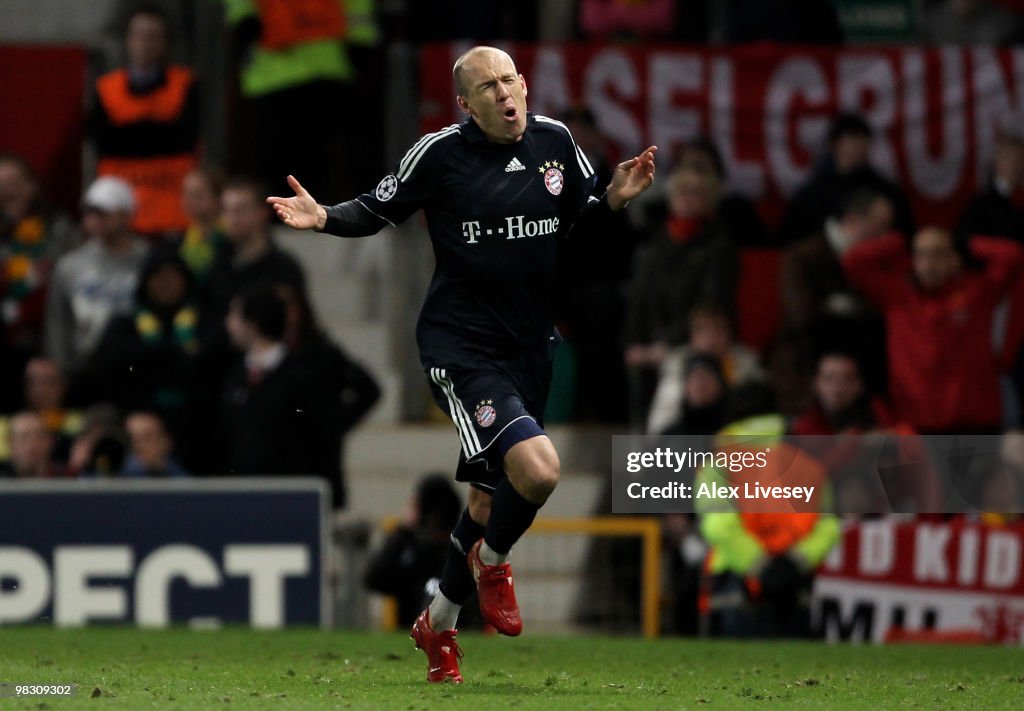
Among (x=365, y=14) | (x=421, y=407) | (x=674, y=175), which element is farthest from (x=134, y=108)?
(x=674, y=175)

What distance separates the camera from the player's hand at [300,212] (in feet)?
26.7

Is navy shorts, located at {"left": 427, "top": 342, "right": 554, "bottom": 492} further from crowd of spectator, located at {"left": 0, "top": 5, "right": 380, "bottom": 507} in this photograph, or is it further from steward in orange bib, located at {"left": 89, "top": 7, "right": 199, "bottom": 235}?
steward in orange bib, located at {"left": 89, "top": 7, "right": 199, "bottom": 235}

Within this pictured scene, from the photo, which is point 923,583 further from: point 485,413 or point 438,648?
point 485,413

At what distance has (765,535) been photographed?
11523 millimetres

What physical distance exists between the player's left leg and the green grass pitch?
0.99 ft

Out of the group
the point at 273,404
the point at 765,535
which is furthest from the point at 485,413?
the point at 273,404

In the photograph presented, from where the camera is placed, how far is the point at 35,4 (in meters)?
16.0

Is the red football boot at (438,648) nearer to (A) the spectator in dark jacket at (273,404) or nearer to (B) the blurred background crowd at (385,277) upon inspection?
(B) the blurred background crowd at (385,277)

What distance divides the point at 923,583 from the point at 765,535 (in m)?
0.94

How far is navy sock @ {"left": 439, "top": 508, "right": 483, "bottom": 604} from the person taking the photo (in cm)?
846

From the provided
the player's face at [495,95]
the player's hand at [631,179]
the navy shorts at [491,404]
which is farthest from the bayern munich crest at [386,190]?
the player's hand at [631,179]

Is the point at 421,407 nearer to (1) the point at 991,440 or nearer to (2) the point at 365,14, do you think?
(2) the point at 365,14

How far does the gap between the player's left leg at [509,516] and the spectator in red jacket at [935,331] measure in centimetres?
494
